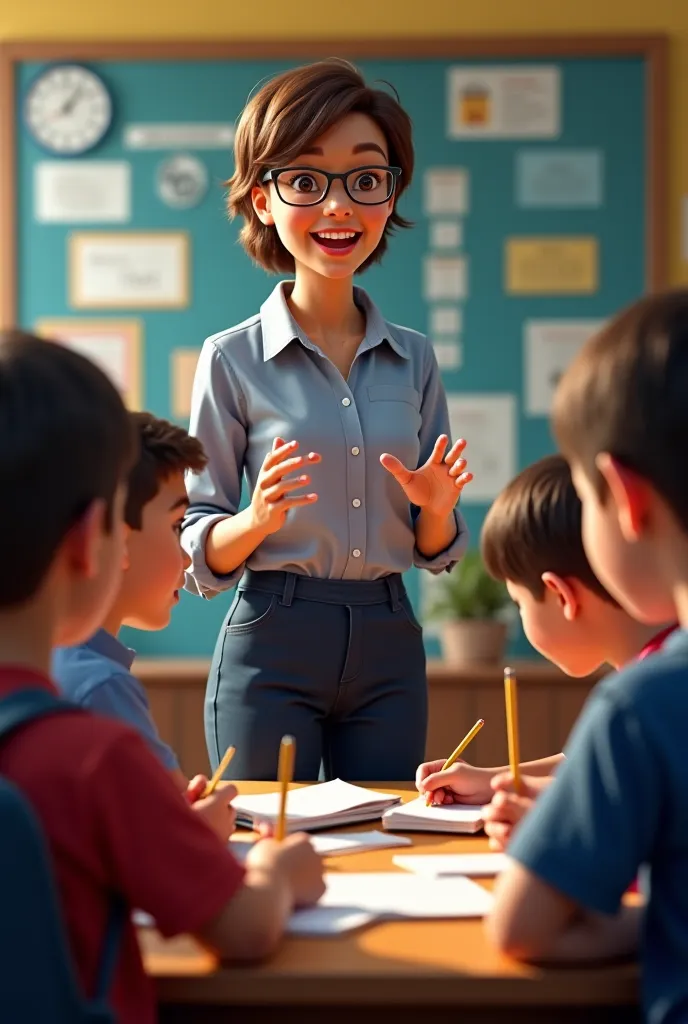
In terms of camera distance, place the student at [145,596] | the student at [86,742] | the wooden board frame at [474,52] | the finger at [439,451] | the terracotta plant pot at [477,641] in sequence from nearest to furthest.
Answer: the student at [86,742], the student at [145,596], the finger at [439,451], the terracotta plant pot at [477,641], the wooden board frame at [474,52]

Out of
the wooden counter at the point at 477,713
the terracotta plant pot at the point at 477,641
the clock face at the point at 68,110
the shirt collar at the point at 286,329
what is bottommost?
the wooden counter at the point at 477,713

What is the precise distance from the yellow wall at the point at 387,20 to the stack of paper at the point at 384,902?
9.89ft

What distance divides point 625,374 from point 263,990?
20.6 inches

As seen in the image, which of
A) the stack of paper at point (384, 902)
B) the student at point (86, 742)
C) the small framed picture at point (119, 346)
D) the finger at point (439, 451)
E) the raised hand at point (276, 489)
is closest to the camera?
the student at point (86, 742)

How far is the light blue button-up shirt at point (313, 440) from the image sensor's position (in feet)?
6.29

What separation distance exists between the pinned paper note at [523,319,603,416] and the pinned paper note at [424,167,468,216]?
1.41 ft

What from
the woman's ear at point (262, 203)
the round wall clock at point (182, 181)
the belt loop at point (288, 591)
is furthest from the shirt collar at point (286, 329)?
the round wall clock at point (182, 181)

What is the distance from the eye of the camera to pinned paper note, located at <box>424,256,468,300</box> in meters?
3.93

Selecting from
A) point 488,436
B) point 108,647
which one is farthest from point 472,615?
point 108,647

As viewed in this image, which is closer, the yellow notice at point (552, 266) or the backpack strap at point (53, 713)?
the backpack strap at point (53, 713)

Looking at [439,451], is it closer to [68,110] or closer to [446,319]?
[446,319]

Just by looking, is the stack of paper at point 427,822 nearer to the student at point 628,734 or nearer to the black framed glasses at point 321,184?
the student at point 628,734

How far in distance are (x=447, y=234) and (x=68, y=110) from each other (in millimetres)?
1184

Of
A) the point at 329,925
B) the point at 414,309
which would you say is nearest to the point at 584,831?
the point at 329,925
